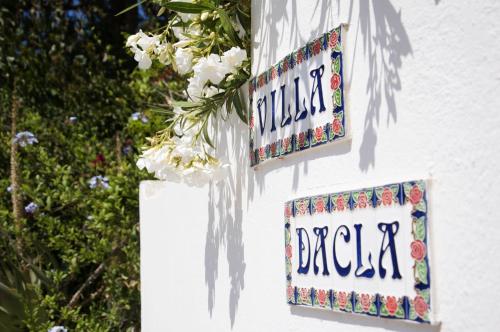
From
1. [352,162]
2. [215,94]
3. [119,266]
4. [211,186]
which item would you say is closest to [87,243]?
[119,266]

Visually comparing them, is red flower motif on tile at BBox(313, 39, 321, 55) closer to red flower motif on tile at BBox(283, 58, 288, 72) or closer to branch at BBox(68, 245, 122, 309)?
red flower motif on tile at BBox(283, 58, 288, 72)

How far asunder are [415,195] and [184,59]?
136cm

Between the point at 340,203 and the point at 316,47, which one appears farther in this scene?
the point at 316,47

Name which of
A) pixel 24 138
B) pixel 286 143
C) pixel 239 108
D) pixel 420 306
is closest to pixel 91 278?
pixel 24 138

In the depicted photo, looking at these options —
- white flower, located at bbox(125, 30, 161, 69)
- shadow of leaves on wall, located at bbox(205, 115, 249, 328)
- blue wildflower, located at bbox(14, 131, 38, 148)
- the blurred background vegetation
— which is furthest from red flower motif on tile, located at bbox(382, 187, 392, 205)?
blue wildflower, located at bbox(14, 131, 38, 148)

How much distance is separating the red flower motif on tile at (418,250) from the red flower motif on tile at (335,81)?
61 cm

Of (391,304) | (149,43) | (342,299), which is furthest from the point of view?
(149,43)

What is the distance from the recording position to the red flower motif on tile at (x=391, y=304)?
7.04ft

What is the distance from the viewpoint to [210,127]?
3.59m

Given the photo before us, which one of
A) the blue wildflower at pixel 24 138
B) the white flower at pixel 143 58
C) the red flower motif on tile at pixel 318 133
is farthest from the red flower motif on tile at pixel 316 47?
the blue wildflower at pixel 24 138

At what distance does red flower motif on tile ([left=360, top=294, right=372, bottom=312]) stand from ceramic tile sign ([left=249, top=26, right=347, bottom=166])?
1.59ft

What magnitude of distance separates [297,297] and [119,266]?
7.95 feet

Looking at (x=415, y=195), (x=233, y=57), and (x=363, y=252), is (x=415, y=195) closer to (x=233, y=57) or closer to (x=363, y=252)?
(x=363, y=252)

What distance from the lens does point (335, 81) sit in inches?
97.7
